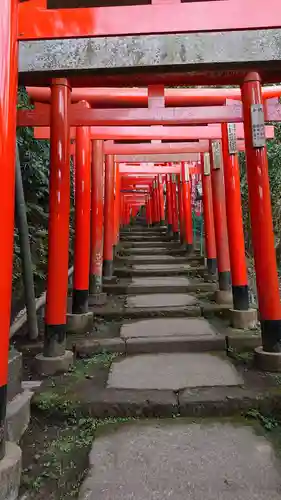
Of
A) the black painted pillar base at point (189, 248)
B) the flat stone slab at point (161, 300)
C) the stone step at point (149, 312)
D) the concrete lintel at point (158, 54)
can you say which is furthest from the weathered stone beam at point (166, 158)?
the concrete lintel at point (158, 54)

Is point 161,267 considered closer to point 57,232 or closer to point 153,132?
point 153,132

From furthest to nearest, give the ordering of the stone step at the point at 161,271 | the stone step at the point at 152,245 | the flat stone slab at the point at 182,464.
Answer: the stone step at the point at 152,245
the stone step at the point at 161,271
the flat stone slab at the point at 182,464

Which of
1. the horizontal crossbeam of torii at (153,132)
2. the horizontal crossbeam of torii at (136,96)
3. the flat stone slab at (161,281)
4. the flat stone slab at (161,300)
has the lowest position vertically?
the flat stone slab at (161,300)

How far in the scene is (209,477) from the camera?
2.13m

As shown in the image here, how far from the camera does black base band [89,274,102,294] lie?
6.14m

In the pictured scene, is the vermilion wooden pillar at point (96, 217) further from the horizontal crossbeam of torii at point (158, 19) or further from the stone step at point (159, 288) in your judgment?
the horizontal crossbeam of torii at point (158, 19)

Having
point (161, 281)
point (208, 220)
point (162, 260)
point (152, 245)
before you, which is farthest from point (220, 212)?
point (152, 245)

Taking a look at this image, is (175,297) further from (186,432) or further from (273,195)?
(273,195)

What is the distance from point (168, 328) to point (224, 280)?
1.83 m

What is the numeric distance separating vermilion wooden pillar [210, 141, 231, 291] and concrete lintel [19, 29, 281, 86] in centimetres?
258

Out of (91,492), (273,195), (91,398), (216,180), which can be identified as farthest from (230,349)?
(273,195)

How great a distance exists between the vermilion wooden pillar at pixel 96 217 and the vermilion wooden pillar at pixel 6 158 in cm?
419

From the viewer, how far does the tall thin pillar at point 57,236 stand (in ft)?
12.1

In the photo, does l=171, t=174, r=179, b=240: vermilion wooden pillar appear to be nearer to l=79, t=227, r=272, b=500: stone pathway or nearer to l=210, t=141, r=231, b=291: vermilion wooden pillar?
l=210, t=141, r=231, b=291: vermilion wooden pillar
